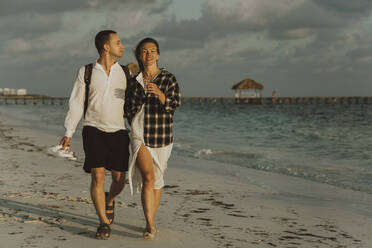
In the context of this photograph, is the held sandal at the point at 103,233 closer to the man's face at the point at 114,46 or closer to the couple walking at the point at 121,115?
the couple walking at the point at 121,115

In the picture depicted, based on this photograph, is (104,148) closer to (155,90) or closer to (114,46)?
(155,90)

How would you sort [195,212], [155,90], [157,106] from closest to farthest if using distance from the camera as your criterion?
[155,90]
[157,106]
[195,212]

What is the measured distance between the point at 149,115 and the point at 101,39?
77cm

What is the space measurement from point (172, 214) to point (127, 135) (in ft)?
4.46

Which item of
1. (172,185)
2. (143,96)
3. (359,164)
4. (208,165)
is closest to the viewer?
(143,96)

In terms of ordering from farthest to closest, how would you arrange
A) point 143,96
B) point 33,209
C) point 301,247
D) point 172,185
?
point 172,185, point 33,209, point 301,247, point 143,96

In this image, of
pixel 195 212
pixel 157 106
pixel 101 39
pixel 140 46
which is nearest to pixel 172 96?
pixel 157 106

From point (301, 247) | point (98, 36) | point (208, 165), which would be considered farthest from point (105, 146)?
point (208, 165)

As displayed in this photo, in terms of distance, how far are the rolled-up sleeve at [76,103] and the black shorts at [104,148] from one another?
114 millimetres

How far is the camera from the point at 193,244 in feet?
11.2

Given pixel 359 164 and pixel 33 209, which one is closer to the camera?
pixel 33 209

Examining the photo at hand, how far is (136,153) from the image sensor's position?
131 inches

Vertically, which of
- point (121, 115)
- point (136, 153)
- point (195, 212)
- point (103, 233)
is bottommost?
point (195, 212)

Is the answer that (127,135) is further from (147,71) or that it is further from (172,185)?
(172,185)
